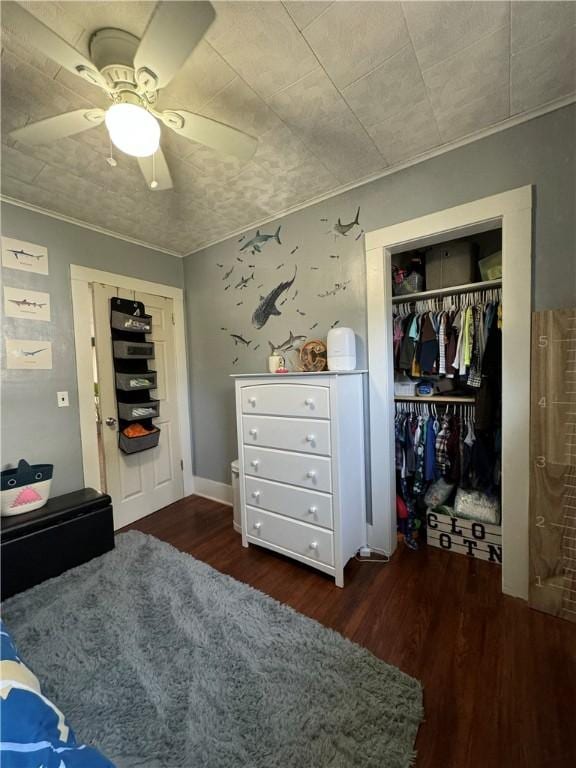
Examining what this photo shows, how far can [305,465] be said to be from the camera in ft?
6.01

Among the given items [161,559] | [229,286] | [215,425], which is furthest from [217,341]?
[161,559]

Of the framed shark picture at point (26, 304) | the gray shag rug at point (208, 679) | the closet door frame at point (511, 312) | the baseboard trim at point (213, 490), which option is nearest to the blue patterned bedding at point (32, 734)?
the gray shag rug at point (208, 679)

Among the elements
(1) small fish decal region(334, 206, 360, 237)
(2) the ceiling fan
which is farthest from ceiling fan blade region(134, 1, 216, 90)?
(1) small fish decal region(334, 206, 360, 237)

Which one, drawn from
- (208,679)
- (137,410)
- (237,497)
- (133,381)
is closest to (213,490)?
(237,497)

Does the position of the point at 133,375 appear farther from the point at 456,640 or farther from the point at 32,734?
the point at 456,640

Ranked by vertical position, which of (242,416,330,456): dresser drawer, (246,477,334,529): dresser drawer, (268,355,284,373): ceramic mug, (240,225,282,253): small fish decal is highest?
(240,225,282,253): small fish decal

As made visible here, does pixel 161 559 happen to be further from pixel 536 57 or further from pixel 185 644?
pixel 536 57

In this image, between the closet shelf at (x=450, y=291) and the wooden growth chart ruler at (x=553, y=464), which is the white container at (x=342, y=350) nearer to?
the closet shelf at (x=450, y=291)

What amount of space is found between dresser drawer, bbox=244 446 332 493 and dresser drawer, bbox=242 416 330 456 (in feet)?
0.16

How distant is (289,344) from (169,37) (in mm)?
1735

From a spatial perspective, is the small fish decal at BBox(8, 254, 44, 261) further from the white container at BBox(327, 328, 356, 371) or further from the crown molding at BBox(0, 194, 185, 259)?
the white container at BBox(327, 328, 356, 371)

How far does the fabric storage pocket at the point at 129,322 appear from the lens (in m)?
2.49

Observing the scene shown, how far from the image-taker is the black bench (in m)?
1.74

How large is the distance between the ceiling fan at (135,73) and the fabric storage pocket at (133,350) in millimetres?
1496
